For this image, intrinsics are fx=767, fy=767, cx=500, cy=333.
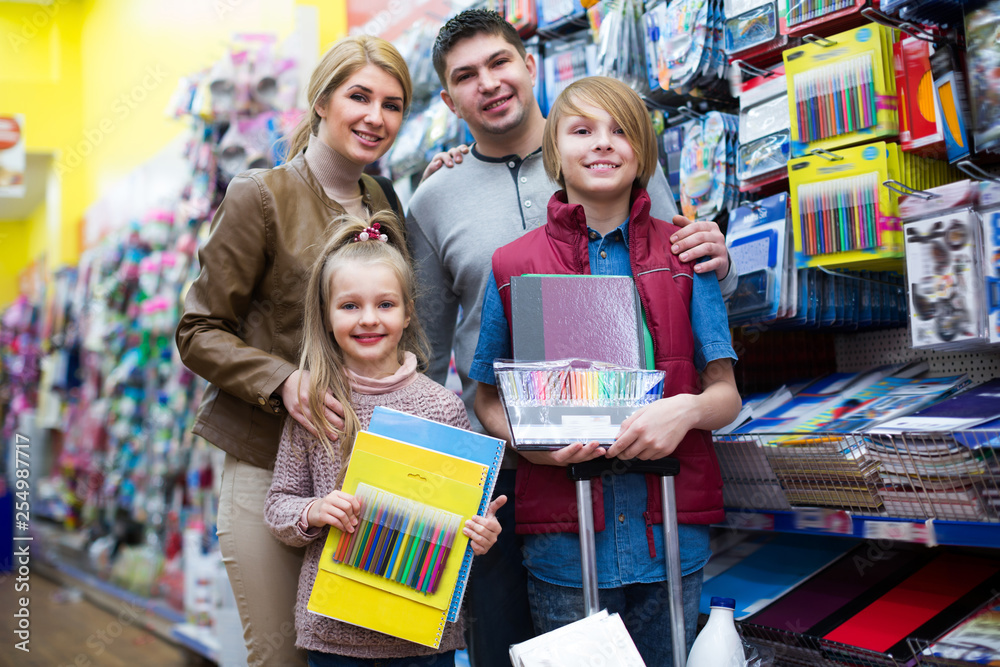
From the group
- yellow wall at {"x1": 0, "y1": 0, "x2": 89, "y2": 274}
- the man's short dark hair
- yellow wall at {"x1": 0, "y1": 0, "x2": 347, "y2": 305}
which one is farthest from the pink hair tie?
yellow wall at {"x1": 0, "y1": 0, "x2": 89, "y2": 274}

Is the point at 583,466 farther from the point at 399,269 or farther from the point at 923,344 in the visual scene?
the point at 923,344

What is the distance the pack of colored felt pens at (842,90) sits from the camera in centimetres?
174

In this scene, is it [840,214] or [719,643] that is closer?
[719,643]

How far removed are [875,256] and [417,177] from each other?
1.93 m

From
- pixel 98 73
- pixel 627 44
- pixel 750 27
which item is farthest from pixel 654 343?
pixel 98 73

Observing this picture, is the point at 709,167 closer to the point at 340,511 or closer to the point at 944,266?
the point at 944,266

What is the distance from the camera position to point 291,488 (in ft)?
4.78

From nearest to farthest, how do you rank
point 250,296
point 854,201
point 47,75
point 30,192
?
point 250,296 < point 854,201 < point 47,75 < point 30,192

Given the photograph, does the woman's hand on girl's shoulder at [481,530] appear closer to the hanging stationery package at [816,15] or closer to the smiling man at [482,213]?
the smiling man at [482,213]

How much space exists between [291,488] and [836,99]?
1.50 metres

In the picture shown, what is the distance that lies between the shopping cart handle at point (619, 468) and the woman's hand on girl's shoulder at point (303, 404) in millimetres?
452

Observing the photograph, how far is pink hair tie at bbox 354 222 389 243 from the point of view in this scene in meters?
1.59

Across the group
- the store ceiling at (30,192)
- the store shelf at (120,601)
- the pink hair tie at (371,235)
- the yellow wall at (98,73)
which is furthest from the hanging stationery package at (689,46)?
the store ceiling at (30,192)

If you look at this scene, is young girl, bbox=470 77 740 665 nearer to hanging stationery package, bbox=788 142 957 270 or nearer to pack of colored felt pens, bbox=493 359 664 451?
pack of colored felt pens, bbox=493 359 664 451
